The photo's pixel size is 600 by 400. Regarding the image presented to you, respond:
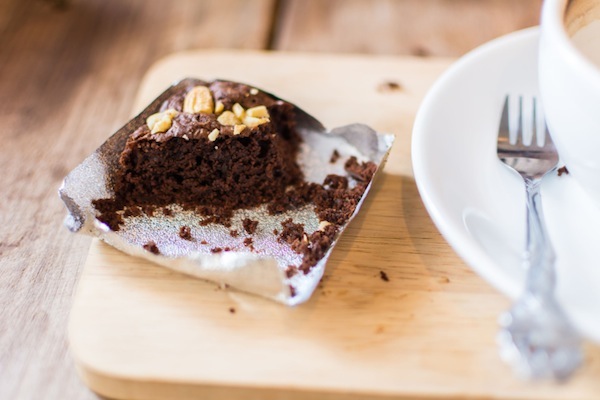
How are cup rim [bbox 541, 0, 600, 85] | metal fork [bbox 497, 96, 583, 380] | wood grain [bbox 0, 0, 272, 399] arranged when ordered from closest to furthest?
metal fork [bbox 497, 96, 583, 380]
cup rim [bbox 541, 0, 600, 85]
wood grain [bbox 0, 0, 272, 399]

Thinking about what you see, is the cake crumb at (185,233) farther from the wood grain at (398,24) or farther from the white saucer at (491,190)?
the wood grain at (398,24)

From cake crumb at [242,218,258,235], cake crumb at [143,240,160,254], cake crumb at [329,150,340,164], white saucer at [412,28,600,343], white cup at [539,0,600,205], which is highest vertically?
white cup at [539,0,600,205]

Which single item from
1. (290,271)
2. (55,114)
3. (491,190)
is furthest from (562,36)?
(55,114)

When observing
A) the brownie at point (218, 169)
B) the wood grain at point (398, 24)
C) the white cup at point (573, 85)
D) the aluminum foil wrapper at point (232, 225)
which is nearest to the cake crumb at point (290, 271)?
the aluminum foil wrapper at point (232, 225)

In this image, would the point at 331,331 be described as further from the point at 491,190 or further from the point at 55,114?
the point at 55,114

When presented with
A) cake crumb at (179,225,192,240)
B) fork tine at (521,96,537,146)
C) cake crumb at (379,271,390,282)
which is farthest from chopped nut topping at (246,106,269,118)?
fork tine at (521,96,537,146)

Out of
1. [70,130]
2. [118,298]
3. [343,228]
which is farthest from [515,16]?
[118,298]

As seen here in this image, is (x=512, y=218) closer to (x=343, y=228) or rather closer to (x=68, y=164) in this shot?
(x=343, y=228)

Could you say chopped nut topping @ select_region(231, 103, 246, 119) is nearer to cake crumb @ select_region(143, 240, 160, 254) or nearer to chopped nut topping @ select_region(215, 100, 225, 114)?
chopped nut topping @ select_region(215, 100, 225, 114)
